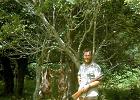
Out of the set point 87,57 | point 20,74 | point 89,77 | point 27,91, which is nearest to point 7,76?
point 20,74

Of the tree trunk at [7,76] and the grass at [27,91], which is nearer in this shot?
the grass at [27,91]

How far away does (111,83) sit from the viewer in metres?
19.5

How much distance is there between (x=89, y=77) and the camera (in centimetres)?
969

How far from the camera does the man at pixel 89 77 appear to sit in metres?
9.55

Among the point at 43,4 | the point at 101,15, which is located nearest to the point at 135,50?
the point at 101,15

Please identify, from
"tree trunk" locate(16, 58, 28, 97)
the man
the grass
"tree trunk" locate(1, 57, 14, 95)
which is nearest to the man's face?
the man

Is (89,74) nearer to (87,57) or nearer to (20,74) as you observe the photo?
(87,57)

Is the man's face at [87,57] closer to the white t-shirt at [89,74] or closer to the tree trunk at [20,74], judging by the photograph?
the white t-shirt at [89,74]

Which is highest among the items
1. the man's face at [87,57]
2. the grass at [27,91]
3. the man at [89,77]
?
the grass at [27,91]

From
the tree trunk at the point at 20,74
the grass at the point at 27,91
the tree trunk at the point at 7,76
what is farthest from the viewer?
the tree trunk at the point at 7,76

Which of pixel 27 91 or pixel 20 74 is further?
pixel 27 91

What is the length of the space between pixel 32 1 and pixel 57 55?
5941 mm

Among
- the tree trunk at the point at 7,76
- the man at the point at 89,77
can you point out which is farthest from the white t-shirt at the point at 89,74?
the tree trunk at the point at 7,76

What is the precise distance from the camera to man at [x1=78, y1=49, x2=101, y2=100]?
955cm
